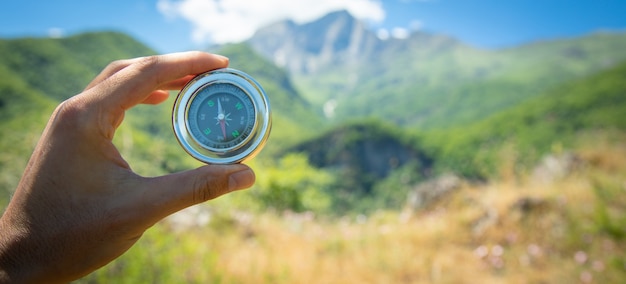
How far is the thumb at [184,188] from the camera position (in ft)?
4.15

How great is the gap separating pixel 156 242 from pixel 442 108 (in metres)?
179

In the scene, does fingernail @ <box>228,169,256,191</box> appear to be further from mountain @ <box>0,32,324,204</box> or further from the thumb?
mountain @ <box>0,32,324,204</box>

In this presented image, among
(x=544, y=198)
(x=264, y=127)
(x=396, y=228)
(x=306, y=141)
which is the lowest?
(x=396, y=228)

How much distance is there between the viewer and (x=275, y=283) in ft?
11.0

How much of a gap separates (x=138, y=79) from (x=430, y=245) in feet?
13.3

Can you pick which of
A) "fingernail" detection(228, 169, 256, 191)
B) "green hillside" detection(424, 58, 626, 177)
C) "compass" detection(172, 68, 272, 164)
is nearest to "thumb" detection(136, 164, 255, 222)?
"fingernail" detection(228, 169, 256, 191)

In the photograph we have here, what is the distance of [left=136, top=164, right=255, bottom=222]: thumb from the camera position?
1266 mm

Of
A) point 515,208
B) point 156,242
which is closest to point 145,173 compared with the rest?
point 156,242

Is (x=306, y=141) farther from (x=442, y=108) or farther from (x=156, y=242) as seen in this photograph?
(x=442, y=108)

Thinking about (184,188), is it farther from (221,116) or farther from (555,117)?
(555,117)

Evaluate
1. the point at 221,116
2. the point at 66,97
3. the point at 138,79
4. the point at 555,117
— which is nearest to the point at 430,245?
the point at 221,116

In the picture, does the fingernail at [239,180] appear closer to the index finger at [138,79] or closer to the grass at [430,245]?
the index finger at [138,79]

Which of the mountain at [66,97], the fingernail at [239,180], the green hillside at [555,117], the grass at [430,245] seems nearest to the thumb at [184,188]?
the fingernail at [239,180]

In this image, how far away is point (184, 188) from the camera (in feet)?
4.23
